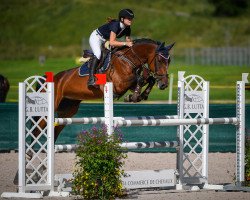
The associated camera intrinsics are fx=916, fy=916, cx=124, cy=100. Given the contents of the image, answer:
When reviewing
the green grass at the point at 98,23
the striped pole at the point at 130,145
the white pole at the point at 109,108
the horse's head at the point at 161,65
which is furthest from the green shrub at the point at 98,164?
the green grass at the point at 98,23

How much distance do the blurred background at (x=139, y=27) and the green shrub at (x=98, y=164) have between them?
116 ft

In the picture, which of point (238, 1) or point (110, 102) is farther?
point (238, 1)

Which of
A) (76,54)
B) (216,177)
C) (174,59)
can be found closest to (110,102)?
(216,177)

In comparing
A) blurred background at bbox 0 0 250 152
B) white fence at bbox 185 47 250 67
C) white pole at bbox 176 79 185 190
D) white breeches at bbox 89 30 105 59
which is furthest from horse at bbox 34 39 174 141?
white fence at bbox 185 47 250 67

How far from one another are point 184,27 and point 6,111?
166 ft

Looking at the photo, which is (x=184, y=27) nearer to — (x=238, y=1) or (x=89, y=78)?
(x=238, y=1)

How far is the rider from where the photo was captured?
1281cm

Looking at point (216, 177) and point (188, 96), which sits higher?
point (188, 96)

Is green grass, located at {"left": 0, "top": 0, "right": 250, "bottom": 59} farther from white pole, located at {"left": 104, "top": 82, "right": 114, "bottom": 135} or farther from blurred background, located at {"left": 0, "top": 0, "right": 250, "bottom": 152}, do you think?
white pole, located at {"left": 104, "top": 82, "right": 114, "bottom": 135}

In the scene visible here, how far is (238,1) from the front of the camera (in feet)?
248

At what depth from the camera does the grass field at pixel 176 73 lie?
83.7ft

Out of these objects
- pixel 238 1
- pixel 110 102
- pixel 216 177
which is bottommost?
pixel 216 177

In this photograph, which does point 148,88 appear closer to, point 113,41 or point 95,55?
point 113,41

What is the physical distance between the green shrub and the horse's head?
2566mm
